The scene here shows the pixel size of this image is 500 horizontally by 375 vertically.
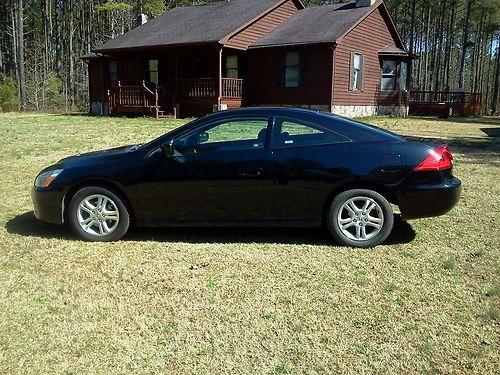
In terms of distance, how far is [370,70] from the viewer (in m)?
24.5

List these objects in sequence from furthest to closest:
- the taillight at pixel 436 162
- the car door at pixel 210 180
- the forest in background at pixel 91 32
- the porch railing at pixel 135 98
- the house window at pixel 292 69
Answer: the forest in background at pixel 91 32
the porch railing at pixel 135 98
the house window at pixel 292 69
the car door at pixel 210 180
the taillight at pixel 436 162

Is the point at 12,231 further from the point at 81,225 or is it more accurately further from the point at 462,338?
the point at 462,338

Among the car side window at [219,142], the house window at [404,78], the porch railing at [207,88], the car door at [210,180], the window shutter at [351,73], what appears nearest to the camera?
the car door at [210,180]

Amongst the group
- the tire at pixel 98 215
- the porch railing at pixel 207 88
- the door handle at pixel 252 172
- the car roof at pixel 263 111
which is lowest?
the tire at pixel 98 215

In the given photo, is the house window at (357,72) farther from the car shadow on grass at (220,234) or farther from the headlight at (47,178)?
the headlight at (47,178)

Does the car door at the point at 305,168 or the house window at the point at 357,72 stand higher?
the house window at the point at 357,72

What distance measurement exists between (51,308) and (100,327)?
1.68 feet

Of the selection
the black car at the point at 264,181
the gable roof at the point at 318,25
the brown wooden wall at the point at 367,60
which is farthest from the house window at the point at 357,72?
the black car at the point at 264,181

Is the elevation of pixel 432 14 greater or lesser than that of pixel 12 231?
greater

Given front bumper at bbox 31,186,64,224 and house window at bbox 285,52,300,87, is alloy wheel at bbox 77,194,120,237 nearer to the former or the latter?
front bumper at bbox 31,186,64,224

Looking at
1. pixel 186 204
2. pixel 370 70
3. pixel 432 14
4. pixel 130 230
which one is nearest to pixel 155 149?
pixel 186 204

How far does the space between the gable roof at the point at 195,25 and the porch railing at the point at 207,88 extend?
6.08 ft

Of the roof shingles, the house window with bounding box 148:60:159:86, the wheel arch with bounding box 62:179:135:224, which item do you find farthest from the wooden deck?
the wheel arch with bounding box 62:179:135:224

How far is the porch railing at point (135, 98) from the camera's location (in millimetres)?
22344
